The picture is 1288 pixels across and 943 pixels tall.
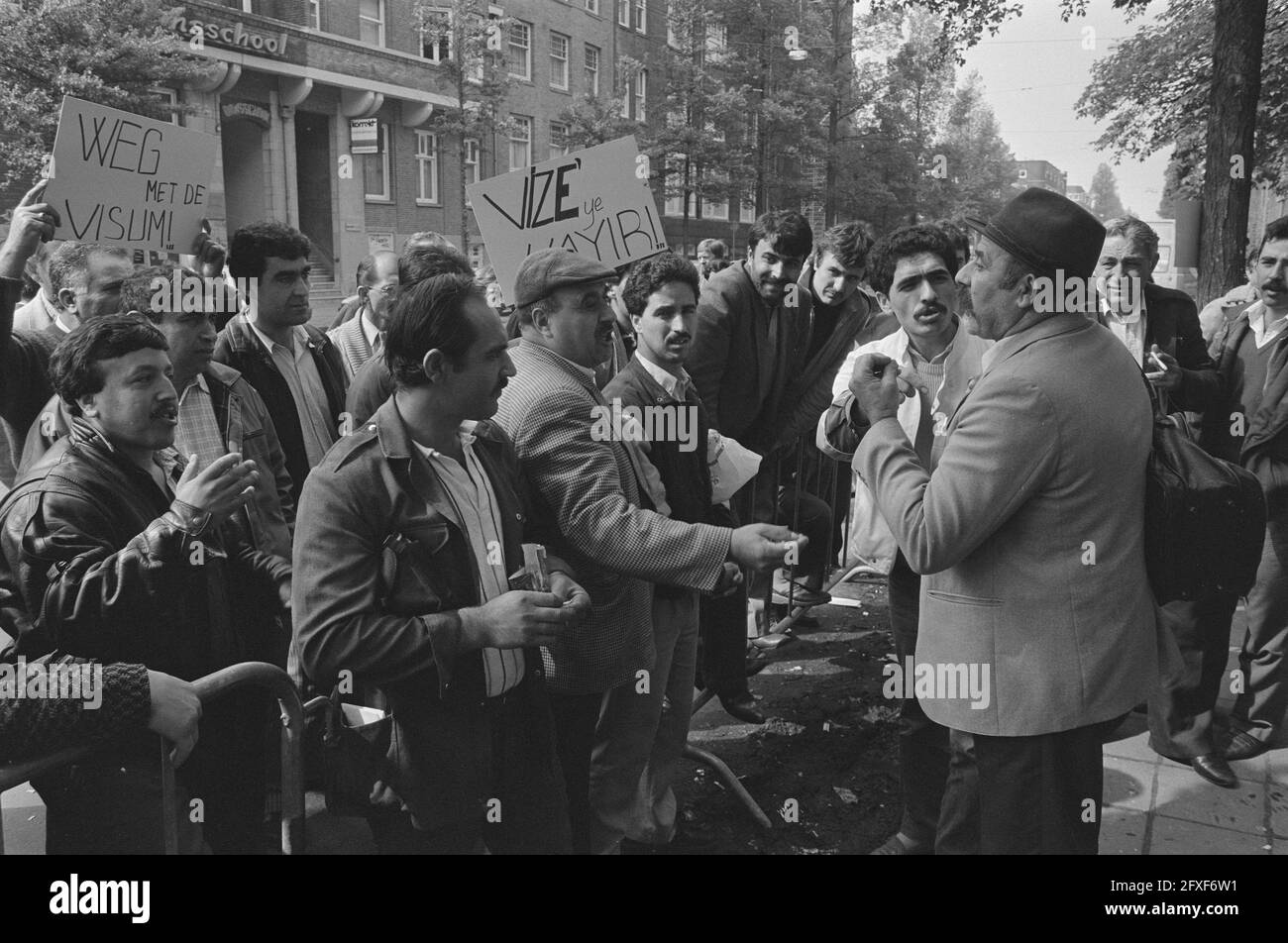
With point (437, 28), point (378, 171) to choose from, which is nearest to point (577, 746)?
point (437, 28)

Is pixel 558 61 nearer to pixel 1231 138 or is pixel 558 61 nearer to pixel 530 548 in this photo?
pixel 1231 138

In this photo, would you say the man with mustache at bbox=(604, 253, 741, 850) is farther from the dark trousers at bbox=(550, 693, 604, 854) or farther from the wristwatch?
the wristwatch

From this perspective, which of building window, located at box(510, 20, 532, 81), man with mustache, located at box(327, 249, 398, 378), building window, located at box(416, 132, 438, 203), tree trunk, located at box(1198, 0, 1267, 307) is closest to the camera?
man with mustache, located at box(327, 249, 398, 378)

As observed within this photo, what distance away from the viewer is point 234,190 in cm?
2622

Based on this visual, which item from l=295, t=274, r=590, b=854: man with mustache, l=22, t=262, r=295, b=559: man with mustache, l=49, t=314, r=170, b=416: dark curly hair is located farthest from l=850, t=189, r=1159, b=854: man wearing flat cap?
l=22, t=262, r=295, b=559: man with mustache

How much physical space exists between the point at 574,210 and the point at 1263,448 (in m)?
3.04

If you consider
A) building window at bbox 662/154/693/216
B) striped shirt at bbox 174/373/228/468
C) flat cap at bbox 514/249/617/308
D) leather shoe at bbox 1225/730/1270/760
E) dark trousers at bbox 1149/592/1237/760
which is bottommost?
leather shoe at bbox 1225/730/1270/760

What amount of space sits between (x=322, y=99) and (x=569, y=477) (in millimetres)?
27890

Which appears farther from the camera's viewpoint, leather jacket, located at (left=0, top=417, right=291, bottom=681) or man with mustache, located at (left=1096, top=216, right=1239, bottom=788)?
man with mustache, located at (left=1096, top=216, right=1239, bottom=788)

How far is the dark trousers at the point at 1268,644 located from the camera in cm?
447

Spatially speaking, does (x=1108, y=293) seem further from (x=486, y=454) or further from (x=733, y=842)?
(x=486, y=454)

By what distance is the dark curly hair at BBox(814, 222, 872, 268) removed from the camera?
5.43 metres

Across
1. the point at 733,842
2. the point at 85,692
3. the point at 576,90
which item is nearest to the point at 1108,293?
the point at 733,842

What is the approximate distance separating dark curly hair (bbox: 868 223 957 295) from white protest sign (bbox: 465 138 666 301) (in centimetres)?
91
